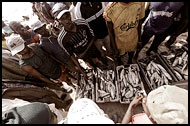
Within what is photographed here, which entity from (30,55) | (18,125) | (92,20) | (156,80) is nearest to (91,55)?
(92,20)

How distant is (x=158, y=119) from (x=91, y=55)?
2452 millimetres

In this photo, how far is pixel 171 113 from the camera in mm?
1239

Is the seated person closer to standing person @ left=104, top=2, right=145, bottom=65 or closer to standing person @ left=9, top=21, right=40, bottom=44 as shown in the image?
standing person @ left=104, top=2, right=145, bottom=65

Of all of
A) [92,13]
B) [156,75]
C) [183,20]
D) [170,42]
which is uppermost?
[92,13]

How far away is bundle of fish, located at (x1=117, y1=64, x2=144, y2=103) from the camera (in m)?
2.99

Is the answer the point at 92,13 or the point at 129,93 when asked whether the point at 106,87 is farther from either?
the point at 92,13

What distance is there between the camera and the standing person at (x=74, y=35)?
255 centimetres

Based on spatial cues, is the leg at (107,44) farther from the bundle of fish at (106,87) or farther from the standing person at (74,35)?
the bundle of fish at (106,87)

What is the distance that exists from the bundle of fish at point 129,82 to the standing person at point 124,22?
1.93 ft

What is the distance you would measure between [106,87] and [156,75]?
124cm

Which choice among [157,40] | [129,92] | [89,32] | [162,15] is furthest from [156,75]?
[89,32]

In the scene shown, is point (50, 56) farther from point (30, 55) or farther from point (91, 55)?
point (91, 55)

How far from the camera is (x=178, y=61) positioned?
3219 millimetres

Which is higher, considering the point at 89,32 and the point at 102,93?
the point at 89,32
